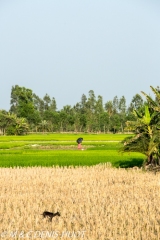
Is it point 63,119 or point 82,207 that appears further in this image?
point 63,119

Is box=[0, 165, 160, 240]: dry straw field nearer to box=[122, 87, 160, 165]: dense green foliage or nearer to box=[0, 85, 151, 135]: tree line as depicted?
box=[122, 87, 160, 165]: dense green foliage

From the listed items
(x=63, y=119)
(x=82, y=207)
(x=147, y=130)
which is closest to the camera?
(x=82, y=207)

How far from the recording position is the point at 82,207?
564cm

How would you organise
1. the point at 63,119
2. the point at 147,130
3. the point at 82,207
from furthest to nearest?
1. the point at 63,119
2. the point at 147,130
3. the point at 82,207

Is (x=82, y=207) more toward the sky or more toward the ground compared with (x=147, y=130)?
more toward the ground

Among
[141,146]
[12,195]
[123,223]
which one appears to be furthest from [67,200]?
[141,146]

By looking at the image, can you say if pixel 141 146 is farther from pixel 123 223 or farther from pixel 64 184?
pixel 123 223

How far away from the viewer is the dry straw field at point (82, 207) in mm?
4219

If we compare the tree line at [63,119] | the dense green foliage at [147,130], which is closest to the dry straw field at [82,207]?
the dense green foliage at [147,130]

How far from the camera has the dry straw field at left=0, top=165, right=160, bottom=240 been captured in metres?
4.22

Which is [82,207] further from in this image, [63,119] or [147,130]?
[63,119]

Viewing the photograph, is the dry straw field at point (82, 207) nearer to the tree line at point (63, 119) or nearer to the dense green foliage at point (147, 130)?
the dense green foliage at point (147, 130)

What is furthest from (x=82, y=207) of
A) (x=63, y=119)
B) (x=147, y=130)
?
(x=63, y=119)

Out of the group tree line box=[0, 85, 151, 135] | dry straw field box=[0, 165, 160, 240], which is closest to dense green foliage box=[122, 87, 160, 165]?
dry straw field box=[0, 165, 160, 240]
